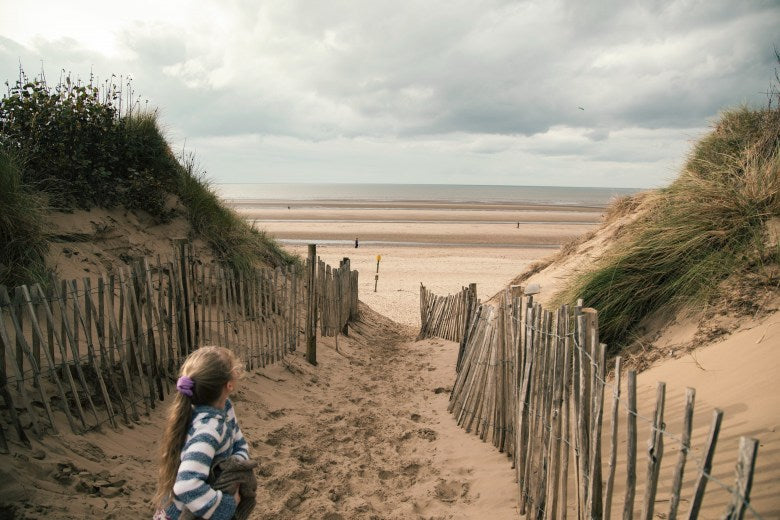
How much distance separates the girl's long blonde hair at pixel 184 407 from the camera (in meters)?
2.02

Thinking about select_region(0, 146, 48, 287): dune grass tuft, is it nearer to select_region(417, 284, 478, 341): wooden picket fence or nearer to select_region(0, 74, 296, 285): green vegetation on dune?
select_region(0, 74, 296, 285): green vegetation on dune

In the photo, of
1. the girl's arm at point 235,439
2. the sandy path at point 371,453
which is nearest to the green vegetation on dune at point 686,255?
the sandy path at point 371,453

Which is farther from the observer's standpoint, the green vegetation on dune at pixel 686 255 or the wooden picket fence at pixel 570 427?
the green vegetation on dune at pixel 686 255

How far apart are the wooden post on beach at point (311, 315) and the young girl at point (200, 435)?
4.43 meters

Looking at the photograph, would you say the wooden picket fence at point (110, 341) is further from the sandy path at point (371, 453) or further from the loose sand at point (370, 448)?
the sandy path at point (371, 453)

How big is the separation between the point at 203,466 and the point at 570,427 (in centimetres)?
192

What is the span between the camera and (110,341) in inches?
154

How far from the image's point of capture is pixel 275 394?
5.47 metres

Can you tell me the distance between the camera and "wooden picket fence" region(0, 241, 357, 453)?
3246 mm

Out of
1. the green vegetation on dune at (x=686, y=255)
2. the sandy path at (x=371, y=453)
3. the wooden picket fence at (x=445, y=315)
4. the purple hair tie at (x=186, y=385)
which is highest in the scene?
the green vegetation on dune at (x=686, y=255)

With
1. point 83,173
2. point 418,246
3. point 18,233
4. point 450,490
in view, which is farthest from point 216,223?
point 418,246

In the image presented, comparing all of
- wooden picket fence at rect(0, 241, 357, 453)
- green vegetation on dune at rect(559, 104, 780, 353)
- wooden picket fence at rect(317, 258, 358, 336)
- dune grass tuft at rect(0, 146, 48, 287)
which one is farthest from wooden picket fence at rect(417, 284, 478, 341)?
dune grass tuft at rect(0, 146, 48, 287)

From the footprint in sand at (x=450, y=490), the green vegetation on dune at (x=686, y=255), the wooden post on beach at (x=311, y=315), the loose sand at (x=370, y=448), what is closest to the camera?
the loose sand at (x=370, y=448)

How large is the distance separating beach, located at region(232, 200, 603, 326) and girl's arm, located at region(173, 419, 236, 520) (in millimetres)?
8066
